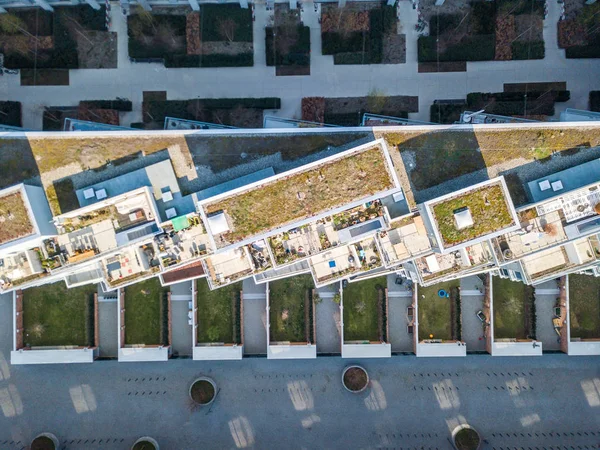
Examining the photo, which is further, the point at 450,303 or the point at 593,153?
the point at 450,303

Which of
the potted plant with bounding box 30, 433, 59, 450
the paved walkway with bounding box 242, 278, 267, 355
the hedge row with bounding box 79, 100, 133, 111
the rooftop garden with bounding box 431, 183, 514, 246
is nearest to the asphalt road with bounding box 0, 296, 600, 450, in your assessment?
the potted plant with bounding box 30, 433, 59, 450

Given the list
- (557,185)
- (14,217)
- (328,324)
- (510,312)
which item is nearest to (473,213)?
(557,185)

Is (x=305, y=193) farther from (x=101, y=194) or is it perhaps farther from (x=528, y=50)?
(x=528, y=50)

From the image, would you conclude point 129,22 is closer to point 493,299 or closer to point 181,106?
point 181,106

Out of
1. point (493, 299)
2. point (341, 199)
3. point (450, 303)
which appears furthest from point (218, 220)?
point (493, 299)

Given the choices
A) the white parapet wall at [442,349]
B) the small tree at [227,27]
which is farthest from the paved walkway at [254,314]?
the small tree at [227,27]

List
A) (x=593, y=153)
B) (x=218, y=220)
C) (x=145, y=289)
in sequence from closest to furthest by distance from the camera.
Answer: (x=218, y=220), (x=593, y=153), (x=145, y=289)

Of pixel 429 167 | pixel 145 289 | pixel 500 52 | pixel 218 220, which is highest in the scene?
pixel 500 52

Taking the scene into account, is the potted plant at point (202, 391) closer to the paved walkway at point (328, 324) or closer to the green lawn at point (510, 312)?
the paved walkway at point (328, 324)
